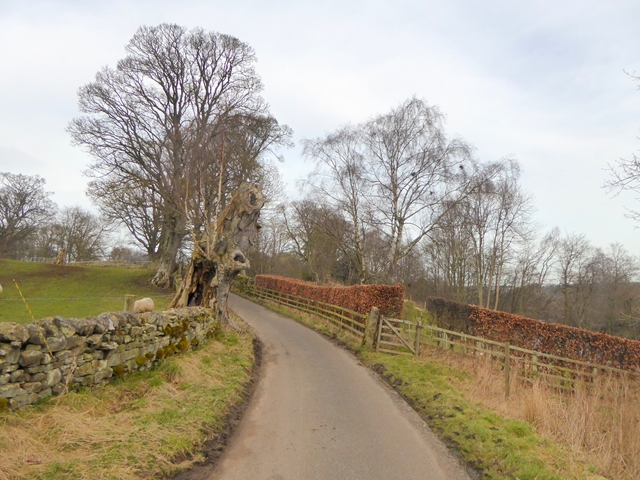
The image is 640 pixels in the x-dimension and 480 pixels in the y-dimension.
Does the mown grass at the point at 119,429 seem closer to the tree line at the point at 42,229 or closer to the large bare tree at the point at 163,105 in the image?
the large bare tree at the point at 163,105

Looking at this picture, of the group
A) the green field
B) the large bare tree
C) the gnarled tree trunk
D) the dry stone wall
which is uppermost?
the large bare tree

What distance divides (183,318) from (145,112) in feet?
61.9

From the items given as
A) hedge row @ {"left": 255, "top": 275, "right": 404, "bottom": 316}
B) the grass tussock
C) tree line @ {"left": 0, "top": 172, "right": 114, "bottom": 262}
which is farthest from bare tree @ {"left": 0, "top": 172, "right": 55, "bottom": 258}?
the grass tussock

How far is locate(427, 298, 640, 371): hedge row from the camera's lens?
10.6 meters

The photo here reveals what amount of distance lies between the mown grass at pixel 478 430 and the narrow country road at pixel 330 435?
0.29 metres

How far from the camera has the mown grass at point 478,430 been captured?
4.73 meters

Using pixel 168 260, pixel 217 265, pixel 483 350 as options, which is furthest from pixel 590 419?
pixel 168 260

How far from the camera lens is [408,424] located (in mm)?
6281

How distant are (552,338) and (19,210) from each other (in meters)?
43.3

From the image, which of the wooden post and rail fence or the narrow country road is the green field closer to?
the wooden post and rail fence

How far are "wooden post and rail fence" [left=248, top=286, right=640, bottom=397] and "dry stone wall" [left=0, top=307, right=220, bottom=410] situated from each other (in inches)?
262

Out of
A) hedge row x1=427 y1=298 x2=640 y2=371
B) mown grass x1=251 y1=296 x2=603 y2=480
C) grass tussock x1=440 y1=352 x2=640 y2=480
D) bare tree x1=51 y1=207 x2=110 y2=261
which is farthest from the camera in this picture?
bare tree x1=51 y1=207 x2=110 y2=261

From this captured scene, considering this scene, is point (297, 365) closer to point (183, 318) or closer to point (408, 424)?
point (183, 318)

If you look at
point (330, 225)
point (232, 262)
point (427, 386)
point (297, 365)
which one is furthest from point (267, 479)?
point (330, 225)
